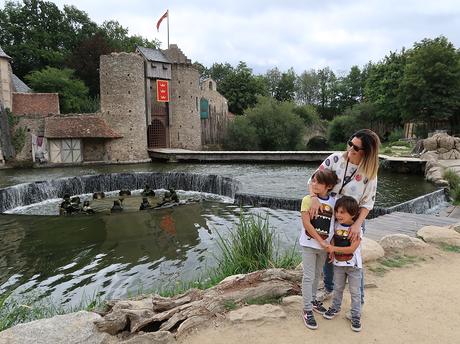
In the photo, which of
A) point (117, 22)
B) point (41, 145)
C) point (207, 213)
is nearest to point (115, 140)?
point (41, 145)

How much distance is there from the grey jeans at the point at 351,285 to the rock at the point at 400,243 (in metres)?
1.91

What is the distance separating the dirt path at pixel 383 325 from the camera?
2.63 m

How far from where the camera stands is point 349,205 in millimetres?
2662

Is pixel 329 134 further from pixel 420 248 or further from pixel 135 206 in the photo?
pixel 420 248

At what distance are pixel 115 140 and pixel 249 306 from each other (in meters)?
20.7

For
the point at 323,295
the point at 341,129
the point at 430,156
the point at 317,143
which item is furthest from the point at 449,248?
the point at 317,143

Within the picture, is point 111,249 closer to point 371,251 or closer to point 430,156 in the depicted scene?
point 371,251

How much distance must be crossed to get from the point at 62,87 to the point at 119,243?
2243cm

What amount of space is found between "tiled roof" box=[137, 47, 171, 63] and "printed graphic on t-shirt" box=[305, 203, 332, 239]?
23.2 metres

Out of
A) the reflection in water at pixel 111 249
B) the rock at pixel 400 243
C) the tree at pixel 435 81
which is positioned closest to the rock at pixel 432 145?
the tree at pixel 435 81

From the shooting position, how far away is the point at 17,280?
6.21 m

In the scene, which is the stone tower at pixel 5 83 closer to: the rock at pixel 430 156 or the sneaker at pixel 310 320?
the rock at pixel 430 156

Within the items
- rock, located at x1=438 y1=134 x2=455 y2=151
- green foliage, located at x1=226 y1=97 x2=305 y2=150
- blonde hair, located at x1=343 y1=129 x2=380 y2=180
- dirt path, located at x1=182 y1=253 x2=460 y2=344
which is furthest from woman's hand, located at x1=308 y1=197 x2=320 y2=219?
green foliage, located at x1=226 y1=97 x2=305 y2=150

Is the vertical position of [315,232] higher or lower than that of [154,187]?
higher
